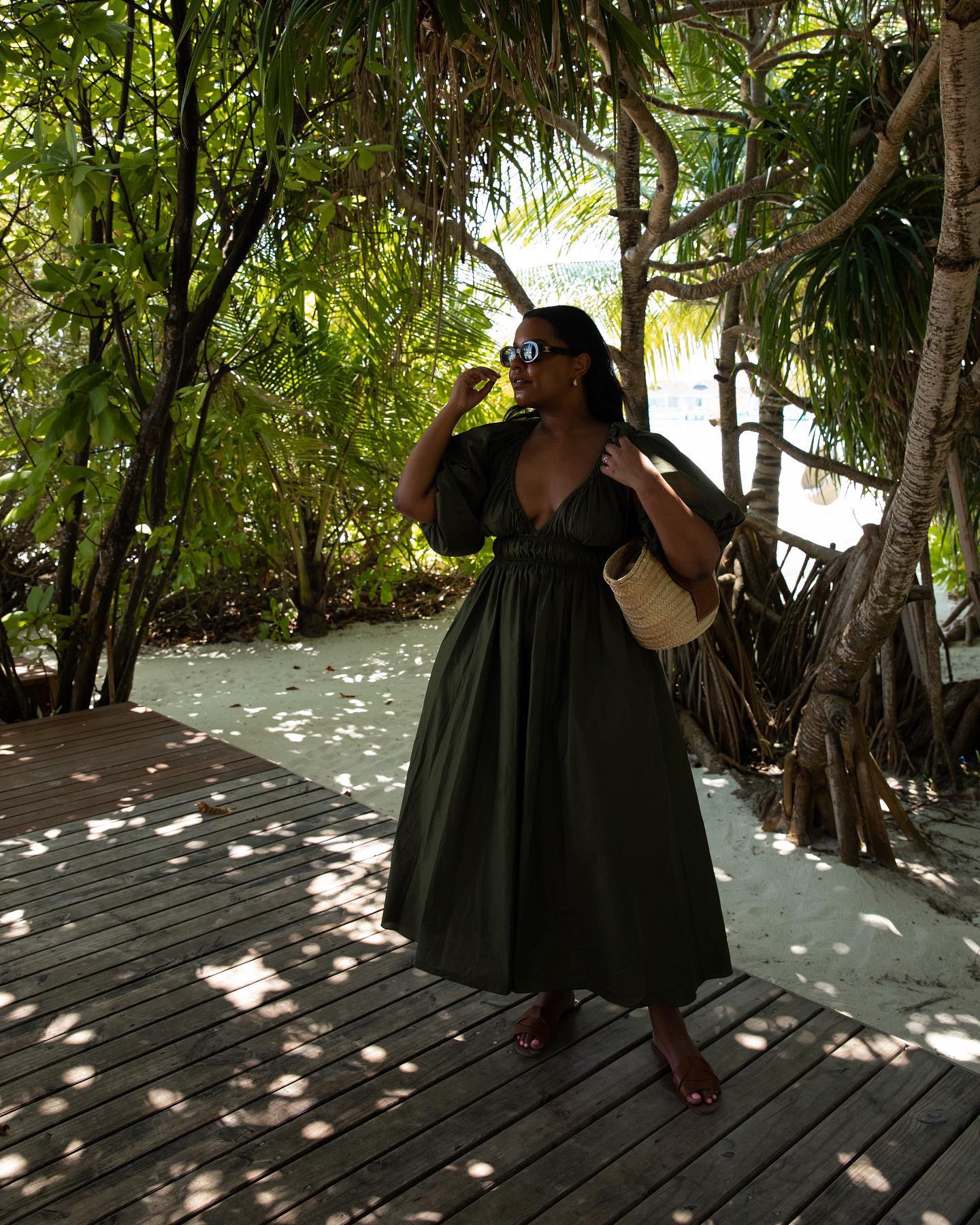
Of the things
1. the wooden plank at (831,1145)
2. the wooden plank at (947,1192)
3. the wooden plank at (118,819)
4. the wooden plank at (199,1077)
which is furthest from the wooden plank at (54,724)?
the wooden plank at (947,1192)

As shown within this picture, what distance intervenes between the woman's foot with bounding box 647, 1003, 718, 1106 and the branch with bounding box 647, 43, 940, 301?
2.61 metres

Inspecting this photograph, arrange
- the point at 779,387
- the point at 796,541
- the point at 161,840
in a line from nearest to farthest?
the point at 161,840 → the point at 779,387 → the point at 796,541

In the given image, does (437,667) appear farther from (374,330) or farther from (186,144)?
(374,330)

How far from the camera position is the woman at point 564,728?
205cm

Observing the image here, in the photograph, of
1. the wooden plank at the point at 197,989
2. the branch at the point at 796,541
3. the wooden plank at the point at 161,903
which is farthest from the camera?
the branch at the point at 796,541

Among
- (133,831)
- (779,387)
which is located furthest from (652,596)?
(779,387)

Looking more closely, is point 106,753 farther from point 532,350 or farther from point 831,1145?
point 831,1145

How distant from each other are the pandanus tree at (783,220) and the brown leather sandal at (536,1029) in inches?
75.2

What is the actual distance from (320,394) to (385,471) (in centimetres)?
72

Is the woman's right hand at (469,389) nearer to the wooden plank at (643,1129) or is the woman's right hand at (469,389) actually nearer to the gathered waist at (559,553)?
the gathered waist at (559,553)

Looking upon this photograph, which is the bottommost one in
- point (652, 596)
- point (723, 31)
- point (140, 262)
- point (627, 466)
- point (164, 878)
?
point (164, 878)

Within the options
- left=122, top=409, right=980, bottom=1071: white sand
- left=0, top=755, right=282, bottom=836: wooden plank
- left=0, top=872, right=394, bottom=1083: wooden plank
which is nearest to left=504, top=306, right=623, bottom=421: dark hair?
left=0, top=872, right=394, bottom=1083: wooden plank

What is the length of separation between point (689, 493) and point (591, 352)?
0.38m

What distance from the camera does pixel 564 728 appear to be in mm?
2109
